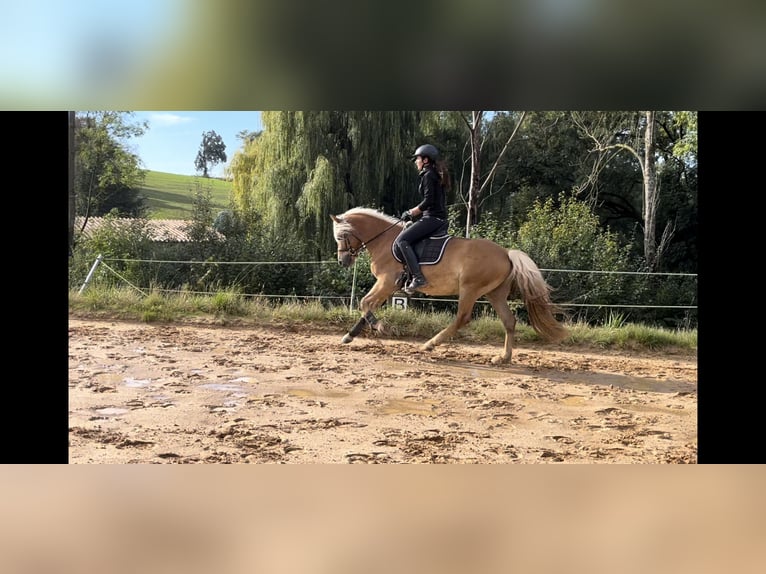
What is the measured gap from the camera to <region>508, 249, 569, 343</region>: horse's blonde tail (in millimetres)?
6770

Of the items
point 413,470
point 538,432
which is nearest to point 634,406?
point 538,432

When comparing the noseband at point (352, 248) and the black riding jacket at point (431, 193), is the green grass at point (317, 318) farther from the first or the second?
the black riding jacket at point (431, 193)

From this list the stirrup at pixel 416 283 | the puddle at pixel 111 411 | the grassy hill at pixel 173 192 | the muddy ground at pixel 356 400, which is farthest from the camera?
the grassy hill at pixel 173 192

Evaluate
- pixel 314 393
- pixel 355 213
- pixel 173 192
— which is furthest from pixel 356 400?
pixel 173 192

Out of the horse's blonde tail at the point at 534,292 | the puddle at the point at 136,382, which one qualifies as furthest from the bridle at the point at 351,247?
the puddle at the point at 136,382

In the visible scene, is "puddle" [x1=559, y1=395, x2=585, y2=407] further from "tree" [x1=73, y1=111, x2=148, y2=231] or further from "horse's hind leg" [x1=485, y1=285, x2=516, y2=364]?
"tree" [x1=73, y1=111, x2=148, y2=231]

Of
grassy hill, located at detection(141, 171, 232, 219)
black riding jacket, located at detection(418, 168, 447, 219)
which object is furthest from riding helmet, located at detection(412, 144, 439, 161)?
grassy hill, located at detection(141, 171, 232, 219)

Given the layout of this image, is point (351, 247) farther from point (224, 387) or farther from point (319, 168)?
point (224, 387)

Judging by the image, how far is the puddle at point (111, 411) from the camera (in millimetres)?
6383

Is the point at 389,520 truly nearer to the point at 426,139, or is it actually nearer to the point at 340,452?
the point at 340,452

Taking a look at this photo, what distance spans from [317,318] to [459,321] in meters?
1.42

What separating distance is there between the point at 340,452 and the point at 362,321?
1.39 m

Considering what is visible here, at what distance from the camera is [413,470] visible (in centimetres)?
603
